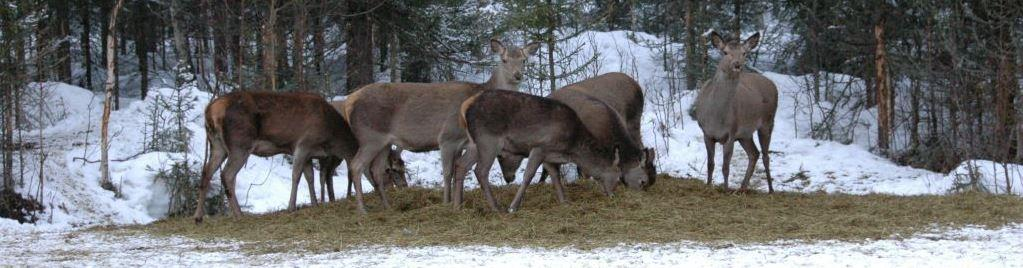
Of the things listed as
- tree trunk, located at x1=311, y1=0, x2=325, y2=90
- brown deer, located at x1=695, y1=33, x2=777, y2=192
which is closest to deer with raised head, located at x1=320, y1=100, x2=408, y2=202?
brown deer, located at x1=695, y1=33, x2=777, y2=192

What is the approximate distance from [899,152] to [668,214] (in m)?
12.7

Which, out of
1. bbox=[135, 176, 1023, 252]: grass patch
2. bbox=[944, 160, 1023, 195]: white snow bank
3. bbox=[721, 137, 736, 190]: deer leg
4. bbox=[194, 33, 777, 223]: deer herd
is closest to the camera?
bbox=[135, 176, 1023, 252]: grass patch

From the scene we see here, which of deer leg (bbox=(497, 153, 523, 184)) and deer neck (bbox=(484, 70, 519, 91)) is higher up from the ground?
deer neck (bbox=(484, 70, 519, 91))

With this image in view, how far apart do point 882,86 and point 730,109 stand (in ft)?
31.6

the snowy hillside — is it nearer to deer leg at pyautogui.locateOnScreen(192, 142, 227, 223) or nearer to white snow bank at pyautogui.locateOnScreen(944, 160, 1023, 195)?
white snow bank at pyautogui.locateOnScreen(944, 160, 1023, 195)

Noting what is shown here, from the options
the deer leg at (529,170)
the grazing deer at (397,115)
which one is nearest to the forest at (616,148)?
the deer leg at (529,170)

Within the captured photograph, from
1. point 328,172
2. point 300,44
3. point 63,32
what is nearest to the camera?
point 328,172

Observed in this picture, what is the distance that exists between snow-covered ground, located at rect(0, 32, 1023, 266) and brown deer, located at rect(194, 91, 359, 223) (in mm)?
1620

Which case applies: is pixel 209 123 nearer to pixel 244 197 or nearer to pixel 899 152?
pixel 244 197

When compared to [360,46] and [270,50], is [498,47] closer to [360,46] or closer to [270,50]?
[270,50]

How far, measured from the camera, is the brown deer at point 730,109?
43.2 feet

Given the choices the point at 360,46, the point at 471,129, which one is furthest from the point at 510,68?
the point at 360,46

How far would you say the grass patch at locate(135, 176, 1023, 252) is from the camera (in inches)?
365

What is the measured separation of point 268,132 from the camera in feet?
39.4
